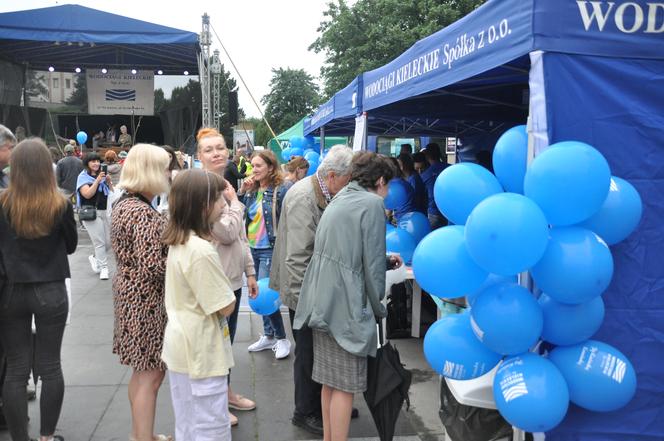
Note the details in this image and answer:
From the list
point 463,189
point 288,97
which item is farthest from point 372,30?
point 288,97

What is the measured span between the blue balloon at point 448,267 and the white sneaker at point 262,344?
285 cm

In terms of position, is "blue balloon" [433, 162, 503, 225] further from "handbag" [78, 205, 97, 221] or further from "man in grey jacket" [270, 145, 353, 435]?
"handbag" [78, 205, 97, 221]

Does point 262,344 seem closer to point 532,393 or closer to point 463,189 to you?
point 463,189

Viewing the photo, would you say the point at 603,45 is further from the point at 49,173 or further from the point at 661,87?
the point at 49,173

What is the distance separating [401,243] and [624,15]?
2.70m

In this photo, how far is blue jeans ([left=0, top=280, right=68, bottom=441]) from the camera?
9.66ft

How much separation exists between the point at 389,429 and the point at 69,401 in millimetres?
2397

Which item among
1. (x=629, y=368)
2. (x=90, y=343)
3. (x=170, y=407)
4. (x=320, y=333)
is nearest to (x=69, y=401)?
(x=170, y=407)

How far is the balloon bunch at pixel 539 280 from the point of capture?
212 centimetres

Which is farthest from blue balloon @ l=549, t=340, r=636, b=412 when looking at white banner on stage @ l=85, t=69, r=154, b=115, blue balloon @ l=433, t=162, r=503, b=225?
white banner on stage @ l=85, t=69, r=154, b=115

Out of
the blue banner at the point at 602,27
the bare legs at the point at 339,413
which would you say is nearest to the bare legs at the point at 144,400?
the bare legs at the point at 339,413

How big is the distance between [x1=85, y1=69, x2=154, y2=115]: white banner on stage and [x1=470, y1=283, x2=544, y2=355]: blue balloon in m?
16.7

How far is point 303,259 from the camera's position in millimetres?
3482

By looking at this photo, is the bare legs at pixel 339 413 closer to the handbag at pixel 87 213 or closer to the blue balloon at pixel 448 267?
the blue balloon at pixel 448 267
